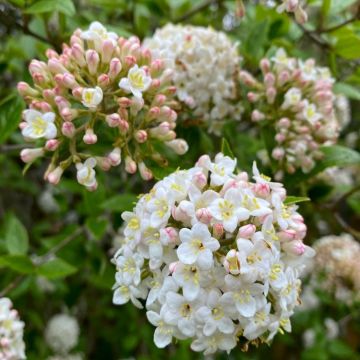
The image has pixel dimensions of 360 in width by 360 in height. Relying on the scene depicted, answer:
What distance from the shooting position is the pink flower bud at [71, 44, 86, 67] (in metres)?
1.82

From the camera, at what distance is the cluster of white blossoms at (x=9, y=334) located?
1.95m

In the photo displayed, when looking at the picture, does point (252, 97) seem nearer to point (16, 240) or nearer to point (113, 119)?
point (113, 119)

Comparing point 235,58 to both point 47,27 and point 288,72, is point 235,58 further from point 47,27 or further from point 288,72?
point 47,27

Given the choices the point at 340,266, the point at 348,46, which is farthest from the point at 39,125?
the point at 340,266

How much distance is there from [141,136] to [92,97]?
0.19 m

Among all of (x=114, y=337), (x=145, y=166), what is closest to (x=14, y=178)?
(x=114, y=337)

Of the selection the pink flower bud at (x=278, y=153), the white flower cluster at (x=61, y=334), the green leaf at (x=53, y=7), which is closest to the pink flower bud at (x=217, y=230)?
the pink flower bud at (x=278, y=153)

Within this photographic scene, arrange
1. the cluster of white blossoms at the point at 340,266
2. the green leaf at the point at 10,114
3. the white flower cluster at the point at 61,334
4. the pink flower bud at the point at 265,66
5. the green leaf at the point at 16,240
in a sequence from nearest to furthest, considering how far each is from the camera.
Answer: the green leaf at the point at 10,114 → the pink flower bud at the point at 265,66 → the green leaf at the point at 16,240 → the cluster of white blossoms at the point at 340,266 → the white flower cluster at the point at 61,334

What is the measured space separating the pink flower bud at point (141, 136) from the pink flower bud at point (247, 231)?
497mm

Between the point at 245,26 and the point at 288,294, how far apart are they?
1839mm

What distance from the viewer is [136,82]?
70.9 inches

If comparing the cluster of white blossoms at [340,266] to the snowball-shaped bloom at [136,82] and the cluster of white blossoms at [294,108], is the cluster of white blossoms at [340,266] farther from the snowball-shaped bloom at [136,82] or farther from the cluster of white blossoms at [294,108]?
the snowball-shaped bloom at [136,82]

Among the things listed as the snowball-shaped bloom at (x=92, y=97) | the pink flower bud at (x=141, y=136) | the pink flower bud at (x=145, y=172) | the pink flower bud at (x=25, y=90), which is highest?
the snowball-shaped bloom at (x=92, y=97)

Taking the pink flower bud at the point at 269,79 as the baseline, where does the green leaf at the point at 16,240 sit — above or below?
below
